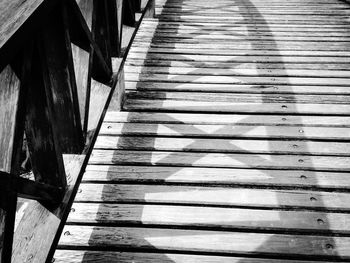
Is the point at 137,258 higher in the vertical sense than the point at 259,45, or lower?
lower

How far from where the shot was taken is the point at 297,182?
2648 millimetres

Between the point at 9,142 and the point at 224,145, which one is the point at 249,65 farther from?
the point at 9,142

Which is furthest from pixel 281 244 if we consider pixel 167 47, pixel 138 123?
pixel 167 47

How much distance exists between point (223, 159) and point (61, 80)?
165 cm

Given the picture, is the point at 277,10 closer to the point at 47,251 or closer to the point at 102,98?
the point at 102,98

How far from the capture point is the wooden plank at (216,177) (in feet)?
8.68

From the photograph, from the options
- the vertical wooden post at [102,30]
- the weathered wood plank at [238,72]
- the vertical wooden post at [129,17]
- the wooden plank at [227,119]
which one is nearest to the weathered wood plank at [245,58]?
the weathered wood plank at [238,72]

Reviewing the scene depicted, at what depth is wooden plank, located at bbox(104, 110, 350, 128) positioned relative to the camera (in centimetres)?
324

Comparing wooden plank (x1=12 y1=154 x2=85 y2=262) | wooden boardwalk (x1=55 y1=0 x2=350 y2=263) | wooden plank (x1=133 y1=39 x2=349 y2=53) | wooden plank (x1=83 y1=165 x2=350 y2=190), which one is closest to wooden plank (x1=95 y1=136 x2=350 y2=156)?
wooden boardwalk (x1=55 y1=0 x2=350 y2=263)

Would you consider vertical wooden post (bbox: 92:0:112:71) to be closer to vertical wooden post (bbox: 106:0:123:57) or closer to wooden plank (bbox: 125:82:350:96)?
vertical wooden post (bbox: 106:0:123:57)

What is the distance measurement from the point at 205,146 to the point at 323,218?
3.69ft

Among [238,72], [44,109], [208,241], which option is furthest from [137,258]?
[238,72]

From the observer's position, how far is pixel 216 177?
271 cm

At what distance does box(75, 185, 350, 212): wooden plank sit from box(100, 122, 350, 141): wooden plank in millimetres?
659
